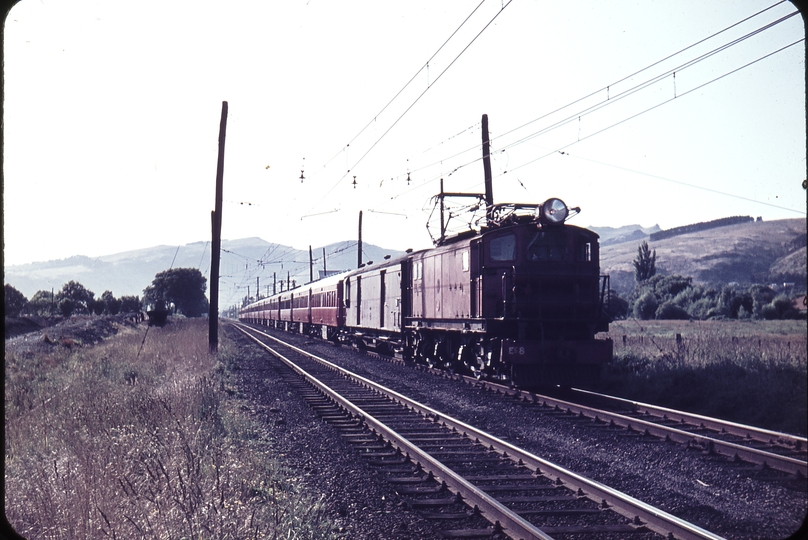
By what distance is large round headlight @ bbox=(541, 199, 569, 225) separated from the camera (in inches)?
541

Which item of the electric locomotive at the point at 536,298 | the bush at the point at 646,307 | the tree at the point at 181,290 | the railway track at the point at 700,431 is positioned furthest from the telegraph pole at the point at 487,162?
the tree at the point at 181,290

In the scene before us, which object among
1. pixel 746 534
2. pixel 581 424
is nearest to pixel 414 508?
pixel 746 534

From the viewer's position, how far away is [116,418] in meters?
9.70

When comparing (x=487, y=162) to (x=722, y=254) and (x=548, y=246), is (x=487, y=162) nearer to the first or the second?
(x=548, y=246)

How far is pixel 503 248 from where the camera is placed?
45.5 feet

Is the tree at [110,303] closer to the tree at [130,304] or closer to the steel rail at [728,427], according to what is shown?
the tree at [130,304]

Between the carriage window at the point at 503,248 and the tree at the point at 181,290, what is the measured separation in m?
74.0

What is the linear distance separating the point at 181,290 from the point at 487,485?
90.5 metres

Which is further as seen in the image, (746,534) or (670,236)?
(670,236)

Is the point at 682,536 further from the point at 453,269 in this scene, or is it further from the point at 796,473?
the point at 453,269

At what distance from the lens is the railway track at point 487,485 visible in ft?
18.0

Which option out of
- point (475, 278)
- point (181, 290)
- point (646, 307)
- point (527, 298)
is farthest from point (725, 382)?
point (181, 290)

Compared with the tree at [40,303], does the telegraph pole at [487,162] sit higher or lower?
higher

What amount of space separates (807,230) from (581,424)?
272 inches
